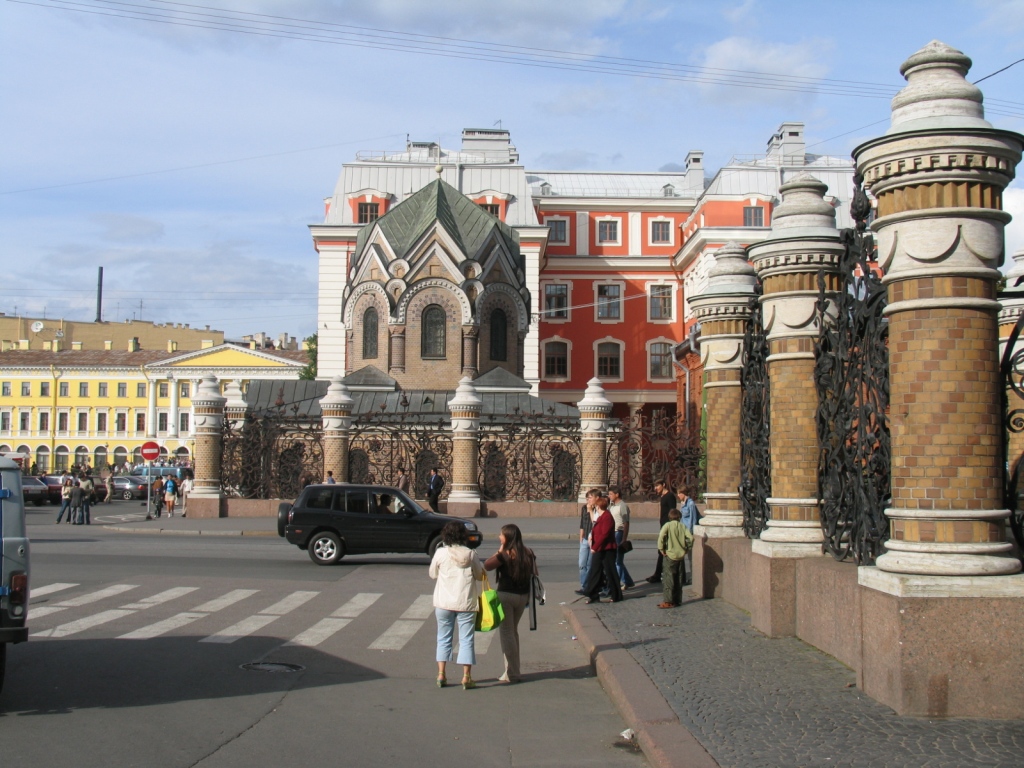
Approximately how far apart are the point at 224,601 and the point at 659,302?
54338 millimetres

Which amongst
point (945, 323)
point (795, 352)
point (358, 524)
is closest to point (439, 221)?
point (358, 524)

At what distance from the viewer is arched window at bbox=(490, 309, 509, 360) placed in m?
44.9

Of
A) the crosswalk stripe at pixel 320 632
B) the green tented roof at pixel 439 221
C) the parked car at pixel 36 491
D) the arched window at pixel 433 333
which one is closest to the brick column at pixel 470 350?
the arched window at pixel 433 333

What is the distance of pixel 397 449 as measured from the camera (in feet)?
112

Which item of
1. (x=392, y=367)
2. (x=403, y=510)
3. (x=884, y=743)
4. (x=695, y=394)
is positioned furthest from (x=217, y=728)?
(x=695, y=394)

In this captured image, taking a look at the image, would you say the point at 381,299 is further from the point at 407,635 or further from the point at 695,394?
the point at 407,635

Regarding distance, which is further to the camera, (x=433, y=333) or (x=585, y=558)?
(x=433, y=333)

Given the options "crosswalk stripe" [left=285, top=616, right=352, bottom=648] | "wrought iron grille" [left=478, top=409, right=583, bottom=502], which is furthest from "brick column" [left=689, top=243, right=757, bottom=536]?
"wrought iron grille" [left=478, top=409, right=583, bottom=502]

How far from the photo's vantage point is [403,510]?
20.0 m

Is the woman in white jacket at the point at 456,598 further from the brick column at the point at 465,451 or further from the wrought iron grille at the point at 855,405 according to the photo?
the brick column at the point at 465,451

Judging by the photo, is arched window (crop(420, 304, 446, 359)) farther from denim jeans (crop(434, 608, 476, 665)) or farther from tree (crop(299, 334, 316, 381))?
tree (crop(299, 334, 316, 381))

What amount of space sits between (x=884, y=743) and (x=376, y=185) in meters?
58.9

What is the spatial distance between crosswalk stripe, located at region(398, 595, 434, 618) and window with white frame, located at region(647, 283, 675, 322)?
52712 mm

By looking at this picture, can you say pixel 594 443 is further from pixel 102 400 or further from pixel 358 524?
pixel 102 400
